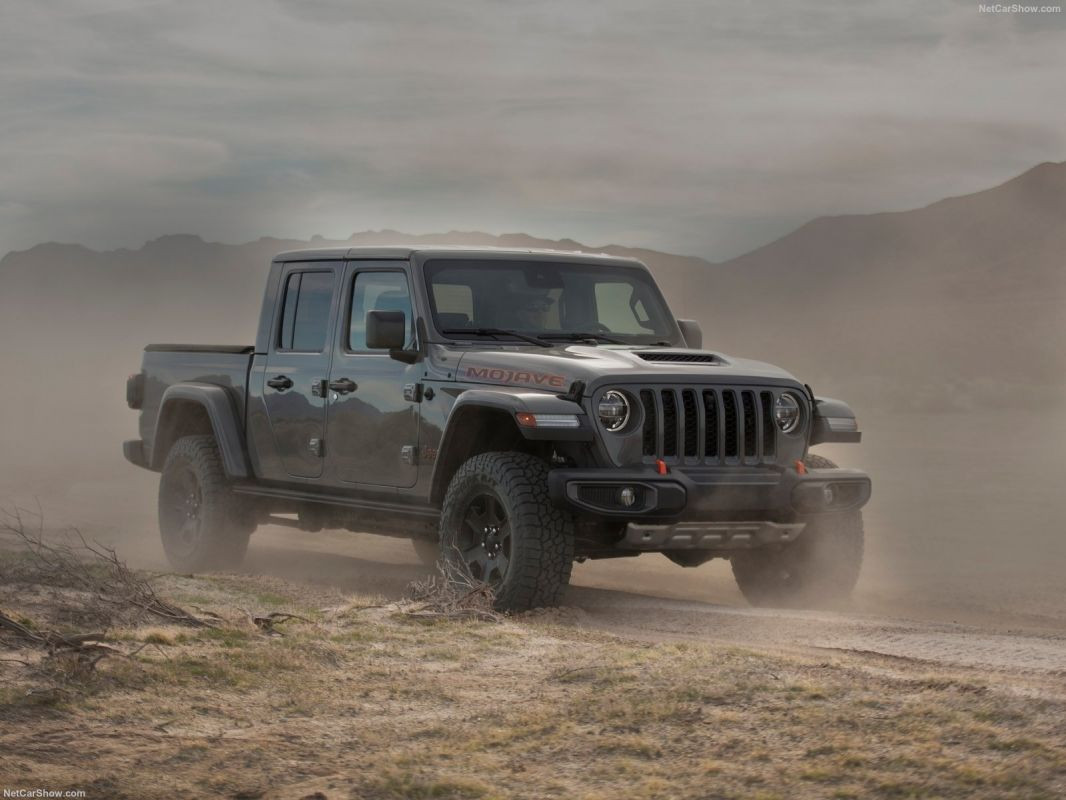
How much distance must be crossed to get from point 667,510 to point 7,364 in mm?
82577

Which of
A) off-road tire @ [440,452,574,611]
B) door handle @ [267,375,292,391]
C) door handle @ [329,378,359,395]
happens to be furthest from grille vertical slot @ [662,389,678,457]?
door handle @ [267,375,292,391]

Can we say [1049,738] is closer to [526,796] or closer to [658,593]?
[526,796]

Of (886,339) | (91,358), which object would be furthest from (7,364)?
(886,339)

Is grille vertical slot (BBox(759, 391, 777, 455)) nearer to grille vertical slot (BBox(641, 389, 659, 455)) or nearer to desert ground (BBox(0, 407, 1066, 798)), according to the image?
grille vertical slot (BBox(641, 389, 659, 455))

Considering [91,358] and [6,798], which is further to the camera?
[91,358]

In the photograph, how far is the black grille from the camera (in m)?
9.26

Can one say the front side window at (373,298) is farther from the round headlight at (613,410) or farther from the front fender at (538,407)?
the round headlight at (613,410)

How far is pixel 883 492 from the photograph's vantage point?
23547mm

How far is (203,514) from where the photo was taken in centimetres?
1172

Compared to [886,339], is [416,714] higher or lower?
lower

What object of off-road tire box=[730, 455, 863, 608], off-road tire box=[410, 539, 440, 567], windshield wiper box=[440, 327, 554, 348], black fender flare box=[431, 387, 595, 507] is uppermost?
windshield wiper box=[440, 327, 554, 348]

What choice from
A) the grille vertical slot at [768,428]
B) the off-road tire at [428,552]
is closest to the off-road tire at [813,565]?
the grille vertical slot at [768,428]

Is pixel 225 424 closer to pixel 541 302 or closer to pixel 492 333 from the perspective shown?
pixel 492 333

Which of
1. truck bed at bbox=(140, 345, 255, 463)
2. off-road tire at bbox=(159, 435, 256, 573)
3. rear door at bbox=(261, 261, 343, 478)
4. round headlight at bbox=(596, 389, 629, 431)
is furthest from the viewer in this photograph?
off-road tire at bbox=(159, 435, 256, 573)
